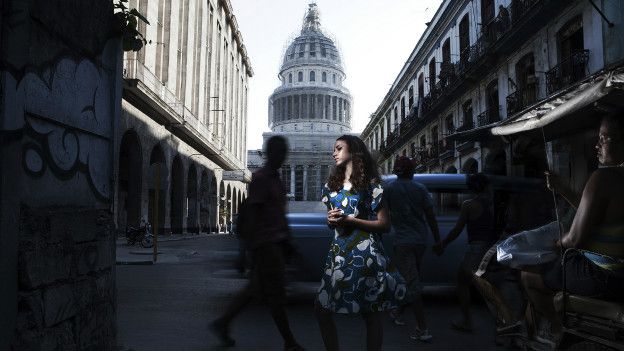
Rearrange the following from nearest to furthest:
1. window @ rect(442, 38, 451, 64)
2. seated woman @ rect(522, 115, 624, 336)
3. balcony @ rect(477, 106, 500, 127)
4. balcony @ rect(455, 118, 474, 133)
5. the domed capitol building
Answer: seated woman @ rect(522, 115, 624, 336), balcony @ rect(477, 106, 500, 127), balcony @ rect(455, 118, 474, 133), window @ rect(442, 38, 451, 64), the domed capitol building

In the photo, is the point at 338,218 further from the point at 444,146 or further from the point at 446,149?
the point at 444,146

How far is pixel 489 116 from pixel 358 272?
18.9m

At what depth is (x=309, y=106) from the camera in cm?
9900

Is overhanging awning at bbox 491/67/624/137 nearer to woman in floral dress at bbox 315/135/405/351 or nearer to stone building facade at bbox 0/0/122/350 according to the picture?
woman in floral dress at bbox 315/135/405/351

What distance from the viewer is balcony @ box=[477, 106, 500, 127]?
1997cm

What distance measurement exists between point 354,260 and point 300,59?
10153 cm

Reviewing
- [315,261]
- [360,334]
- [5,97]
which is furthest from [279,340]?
[5,97]

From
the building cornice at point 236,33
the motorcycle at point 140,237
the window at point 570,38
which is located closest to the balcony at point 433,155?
the window at point 570,38

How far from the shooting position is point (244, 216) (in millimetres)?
4180

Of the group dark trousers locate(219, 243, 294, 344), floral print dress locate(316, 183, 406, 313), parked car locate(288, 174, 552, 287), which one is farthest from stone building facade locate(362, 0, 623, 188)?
dark trousers locate(219, 243, 294, 344)

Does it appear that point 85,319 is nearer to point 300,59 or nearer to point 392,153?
point 392,153

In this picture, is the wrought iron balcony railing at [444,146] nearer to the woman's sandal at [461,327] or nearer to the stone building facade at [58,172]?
the woman's sandal at [461,327]

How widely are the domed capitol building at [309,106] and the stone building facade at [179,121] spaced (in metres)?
43.7

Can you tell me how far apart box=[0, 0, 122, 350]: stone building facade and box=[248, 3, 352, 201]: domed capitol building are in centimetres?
8516
